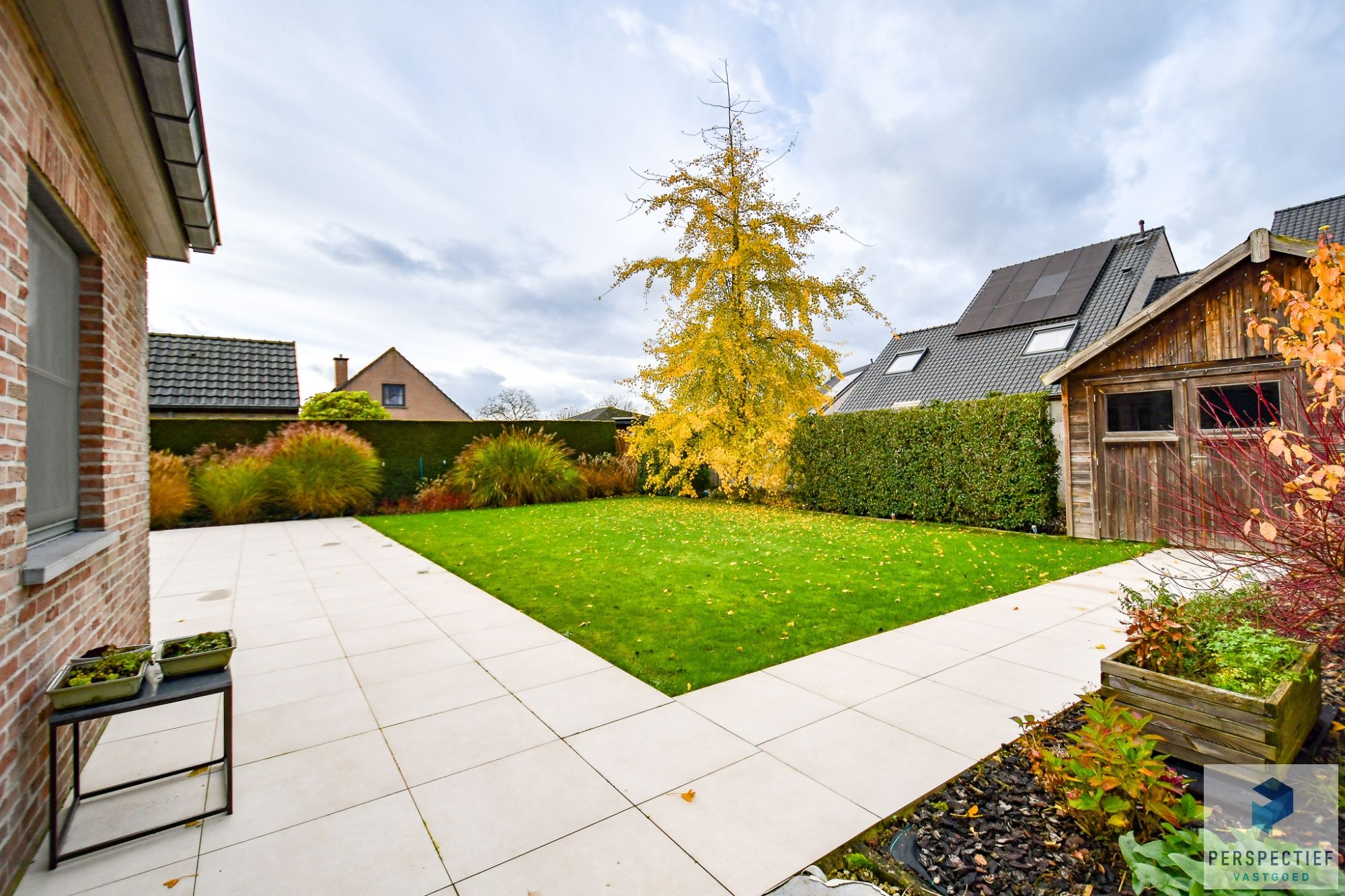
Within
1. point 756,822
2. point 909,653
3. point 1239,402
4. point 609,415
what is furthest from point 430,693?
point 609,415

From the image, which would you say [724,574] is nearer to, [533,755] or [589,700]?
[589,700]

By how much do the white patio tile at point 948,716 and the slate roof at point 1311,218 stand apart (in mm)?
14613

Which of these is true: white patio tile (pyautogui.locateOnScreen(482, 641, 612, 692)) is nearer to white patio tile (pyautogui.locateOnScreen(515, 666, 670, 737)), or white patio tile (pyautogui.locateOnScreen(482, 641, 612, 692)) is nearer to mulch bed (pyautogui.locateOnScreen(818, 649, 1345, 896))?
white patio tile (pyautogui.locateOnScreen(515, 666, 670, 737))

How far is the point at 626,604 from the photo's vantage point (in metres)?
4.86

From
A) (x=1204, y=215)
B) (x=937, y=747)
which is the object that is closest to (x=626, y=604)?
(x=937, y=747)

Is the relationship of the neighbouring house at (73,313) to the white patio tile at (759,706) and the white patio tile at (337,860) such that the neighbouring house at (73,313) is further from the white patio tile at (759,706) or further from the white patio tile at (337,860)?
the white patio tile at (759,706)

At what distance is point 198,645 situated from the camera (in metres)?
2.38

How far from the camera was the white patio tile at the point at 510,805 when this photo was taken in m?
1.90

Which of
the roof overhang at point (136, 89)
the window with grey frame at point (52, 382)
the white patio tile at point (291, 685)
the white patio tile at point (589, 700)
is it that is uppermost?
the roof overhang at point (136, 89)

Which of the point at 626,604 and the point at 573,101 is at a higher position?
the point at 573,101

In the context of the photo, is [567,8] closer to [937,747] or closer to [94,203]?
[94,203]

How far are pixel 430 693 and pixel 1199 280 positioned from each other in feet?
30.4

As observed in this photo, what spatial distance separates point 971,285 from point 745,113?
1016 centimetres

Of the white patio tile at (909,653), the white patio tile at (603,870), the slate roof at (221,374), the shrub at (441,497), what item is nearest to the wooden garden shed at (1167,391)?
the white patio tile at (909,653)
